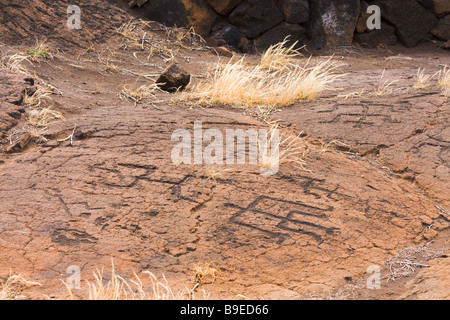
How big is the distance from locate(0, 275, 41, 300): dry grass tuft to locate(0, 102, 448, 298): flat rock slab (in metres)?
0.07

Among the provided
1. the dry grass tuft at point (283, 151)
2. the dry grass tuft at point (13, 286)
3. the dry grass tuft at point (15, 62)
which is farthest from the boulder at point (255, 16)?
the dry grass tuft at point (13, 286)

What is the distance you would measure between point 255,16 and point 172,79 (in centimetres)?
278

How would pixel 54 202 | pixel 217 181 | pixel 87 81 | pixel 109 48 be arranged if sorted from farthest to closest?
pixel 109 48
pixel 87 81
pixel 217 181
pixel 54 202

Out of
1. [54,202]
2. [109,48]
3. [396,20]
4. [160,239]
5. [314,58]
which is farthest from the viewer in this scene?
[396,20]

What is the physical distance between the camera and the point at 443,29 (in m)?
8.15

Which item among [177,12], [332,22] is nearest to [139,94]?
[177,12]

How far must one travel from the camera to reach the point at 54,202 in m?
3.12

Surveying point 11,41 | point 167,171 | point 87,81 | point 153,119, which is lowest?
point 167,171

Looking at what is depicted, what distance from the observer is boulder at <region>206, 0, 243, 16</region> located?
24.5 ft

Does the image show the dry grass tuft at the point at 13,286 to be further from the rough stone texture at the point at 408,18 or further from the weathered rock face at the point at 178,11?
the rough stone texture at the point at 408,18

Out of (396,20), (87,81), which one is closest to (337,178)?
(87,81)

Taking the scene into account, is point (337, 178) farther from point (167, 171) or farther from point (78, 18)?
point (78, 18)

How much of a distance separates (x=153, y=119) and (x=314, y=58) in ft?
12.2

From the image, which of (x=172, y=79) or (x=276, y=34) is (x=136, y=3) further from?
(x=172, y=79)
